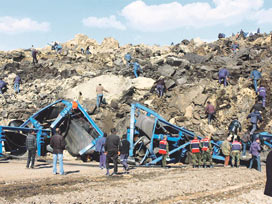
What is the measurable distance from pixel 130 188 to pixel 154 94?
37.2 feet

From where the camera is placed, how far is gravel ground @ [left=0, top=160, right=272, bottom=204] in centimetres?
566

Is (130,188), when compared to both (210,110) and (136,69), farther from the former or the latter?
(136,69)

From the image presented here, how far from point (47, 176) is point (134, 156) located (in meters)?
4.58

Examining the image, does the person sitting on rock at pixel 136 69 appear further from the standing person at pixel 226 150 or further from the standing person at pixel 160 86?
the standing person at pixel 226 150

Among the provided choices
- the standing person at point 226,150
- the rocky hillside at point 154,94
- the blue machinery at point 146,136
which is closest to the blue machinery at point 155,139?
the blue machinery at point 146,136

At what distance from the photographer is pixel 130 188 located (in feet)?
21.7

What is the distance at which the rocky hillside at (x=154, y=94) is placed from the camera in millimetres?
15336

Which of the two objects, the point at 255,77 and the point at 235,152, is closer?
the point at 235,152

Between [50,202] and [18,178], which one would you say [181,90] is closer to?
[18,178]

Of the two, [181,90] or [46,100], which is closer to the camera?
[181,90]

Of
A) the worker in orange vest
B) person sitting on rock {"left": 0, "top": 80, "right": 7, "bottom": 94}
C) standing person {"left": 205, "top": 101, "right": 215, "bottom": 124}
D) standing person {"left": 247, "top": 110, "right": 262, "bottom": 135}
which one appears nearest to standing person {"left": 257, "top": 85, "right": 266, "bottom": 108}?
standing person {"left": 247, "top": 110, "right": 262, "bottom": 135}

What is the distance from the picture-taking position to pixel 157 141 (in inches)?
475

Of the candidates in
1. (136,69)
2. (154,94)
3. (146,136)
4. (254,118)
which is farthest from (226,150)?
(136,69)

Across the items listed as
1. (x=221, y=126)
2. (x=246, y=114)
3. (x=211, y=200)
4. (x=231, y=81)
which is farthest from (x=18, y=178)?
(x=231, y=81)
